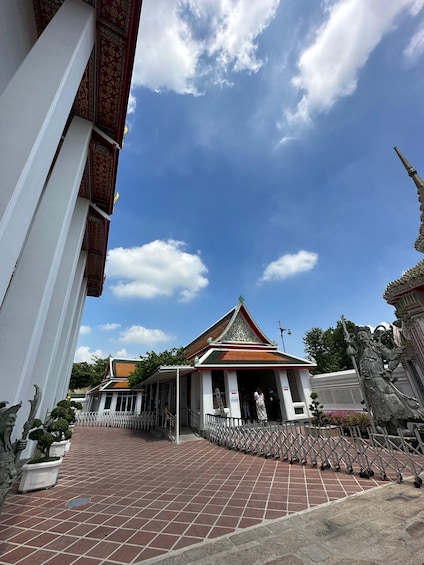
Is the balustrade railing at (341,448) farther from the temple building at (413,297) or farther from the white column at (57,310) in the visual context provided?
the white column at (57,310)

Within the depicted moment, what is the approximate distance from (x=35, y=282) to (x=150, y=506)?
160 inches

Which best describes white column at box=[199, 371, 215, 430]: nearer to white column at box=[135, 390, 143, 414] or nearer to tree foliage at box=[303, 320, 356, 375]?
white column at box=[135, 390, 143, 414]

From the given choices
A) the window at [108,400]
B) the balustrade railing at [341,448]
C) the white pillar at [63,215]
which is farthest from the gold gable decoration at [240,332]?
the window at [108,400]

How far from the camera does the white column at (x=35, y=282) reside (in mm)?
3633

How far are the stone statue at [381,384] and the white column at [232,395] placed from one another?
18.5 ft

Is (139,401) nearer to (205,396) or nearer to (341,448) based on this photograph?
(205,396)

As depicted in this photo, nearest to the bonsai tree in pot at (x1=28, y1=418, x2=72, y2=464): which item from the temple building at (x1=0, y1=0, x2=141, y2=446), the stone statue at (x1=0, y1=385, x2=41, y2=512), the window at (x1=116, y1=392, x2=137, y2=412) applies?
the temple building at (x1=0, y1=0, x2=141, y2=446)

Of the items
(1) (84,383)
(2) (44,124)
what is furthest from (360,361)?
(1) (84,383)

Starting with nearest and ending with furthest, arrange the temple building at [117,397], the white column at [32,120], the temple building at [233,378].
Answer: the white column at [32,120] < the temple building at [233,378] < the temple building at [117,397]

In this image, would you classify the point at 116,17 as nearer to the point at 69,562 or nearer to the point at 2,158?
the point at 2,158

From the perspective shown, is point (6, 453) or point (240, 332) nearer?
point (6, 453)

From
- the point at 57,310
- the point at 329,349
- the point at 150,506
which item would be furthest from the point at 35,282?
the point at 329,349

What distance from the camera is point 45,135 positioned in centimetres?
290

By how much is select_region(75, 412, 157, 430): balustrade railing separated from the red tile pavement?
8664mm
